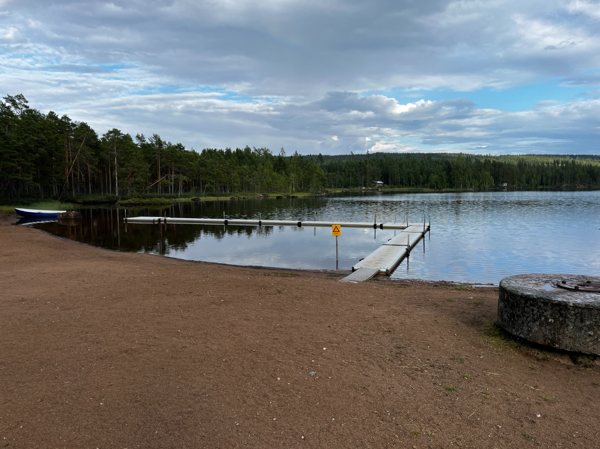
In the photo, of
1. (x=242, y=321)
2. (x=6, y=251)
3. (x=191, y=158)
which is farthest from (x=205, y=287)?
(x=191, y=158)

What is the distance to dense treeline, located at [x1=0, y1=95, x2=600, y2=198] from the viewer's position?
5784cm

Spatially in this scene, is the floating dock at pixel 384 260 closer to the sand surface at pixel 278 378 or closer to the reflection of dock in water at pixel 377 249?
the reflection of dock in water at pixel 377 249

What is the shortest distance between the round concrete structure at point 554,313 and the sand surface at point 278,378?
0.94ft

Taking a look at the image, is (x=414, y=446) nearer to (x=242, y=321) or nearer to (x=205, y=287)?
(x=242, y=321)

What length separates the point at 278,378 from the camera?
5.14 metres

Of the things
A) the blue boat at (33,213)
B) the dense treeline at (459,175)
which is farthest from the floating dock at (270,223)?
the dense treeline at (459,175)

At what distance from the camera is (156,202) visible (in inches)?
2891

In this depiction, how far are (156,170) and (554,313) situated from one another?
96493mm

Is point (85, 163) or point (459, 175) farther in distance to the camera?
point (459, 175)

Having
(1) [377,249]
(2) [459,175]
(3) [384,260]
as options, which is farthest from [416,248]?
(2) [459,175]

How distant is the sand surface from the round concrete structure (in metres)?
0.29

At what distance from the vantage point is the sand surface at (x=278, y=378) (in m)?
3.99

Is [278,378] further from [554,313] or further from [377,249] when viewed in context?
[377,249]

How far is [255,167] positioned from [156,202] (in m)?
59.6
